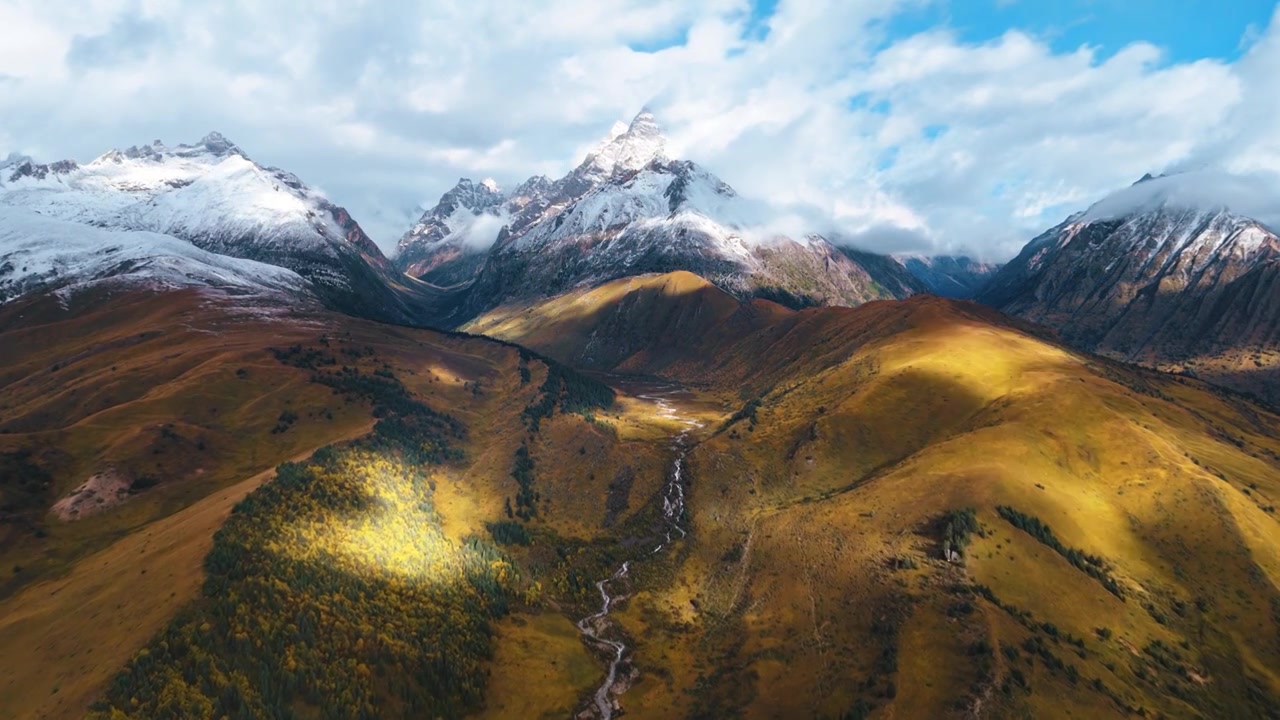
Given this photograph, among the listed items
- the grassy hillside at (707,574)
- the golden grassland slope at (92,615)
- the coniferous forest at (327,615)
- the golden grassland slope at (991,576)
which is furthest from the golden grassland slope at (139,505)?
the golden grassland slope at (991,576)

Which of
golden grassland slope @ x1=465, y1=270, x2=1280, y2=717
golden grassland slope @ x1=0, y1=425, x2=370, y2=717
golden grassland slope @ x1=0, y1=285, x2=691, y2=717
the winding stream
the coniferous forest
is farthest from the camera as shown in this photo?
the winding stream

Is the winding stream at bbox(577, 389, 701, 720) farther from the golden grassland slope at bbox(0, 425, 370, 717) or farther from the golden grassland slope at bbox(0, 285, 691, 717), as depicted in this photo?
the golden grassland slope at bbox(0, 425, 370, 717)

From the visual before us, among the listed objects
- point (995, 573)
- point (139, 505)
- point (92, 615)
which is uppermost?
point (139, 505)

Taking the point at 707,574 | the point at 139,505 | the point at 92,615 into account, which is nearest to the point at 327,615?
the point at 92,615

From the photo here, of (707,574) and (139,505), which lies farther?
(707,574)

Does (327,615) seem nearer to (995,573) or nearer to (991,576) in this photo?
(991,576)

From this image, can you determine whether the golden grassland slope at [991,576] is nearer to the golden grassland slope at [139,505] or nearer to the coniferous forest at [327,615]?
the coniferous forest at [327,615]

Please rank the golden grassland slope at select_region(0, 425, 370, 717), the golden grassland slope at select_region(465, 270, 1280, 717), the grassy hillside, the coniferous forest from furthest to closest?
the golden grassland slope at select_region(465, 270, 1280, 717)
the grassy hillside
the coniferous forest
the golden grassland slope at select_region(0, 425, 370, 717)

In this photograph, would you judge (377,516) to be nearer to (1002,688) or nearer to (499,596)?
(499,596)

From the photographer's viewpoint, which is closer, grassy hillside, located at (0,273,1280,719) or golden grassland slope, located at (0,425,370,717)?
golden grassland slope, located at (0,425,370,717)

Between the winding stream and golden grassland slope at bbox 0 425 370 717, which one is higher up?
golden grassland slope at bbox 0 425 370 717

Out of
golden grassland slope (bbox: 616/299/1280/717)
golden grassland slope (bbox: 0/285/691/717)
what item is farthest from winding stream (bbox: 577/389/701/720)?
golden grassland slope (bbox: 0/285/691/717)

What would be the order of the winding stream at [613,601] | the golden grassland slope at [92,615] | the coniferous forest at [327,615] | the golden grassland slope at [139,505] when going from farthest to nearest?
1. the winding stream at [613,601]
2. the golden grassland slope at [139,505]
3. the coniferous forest at [327,615]
4. the golden grassland slope at [92,615]
